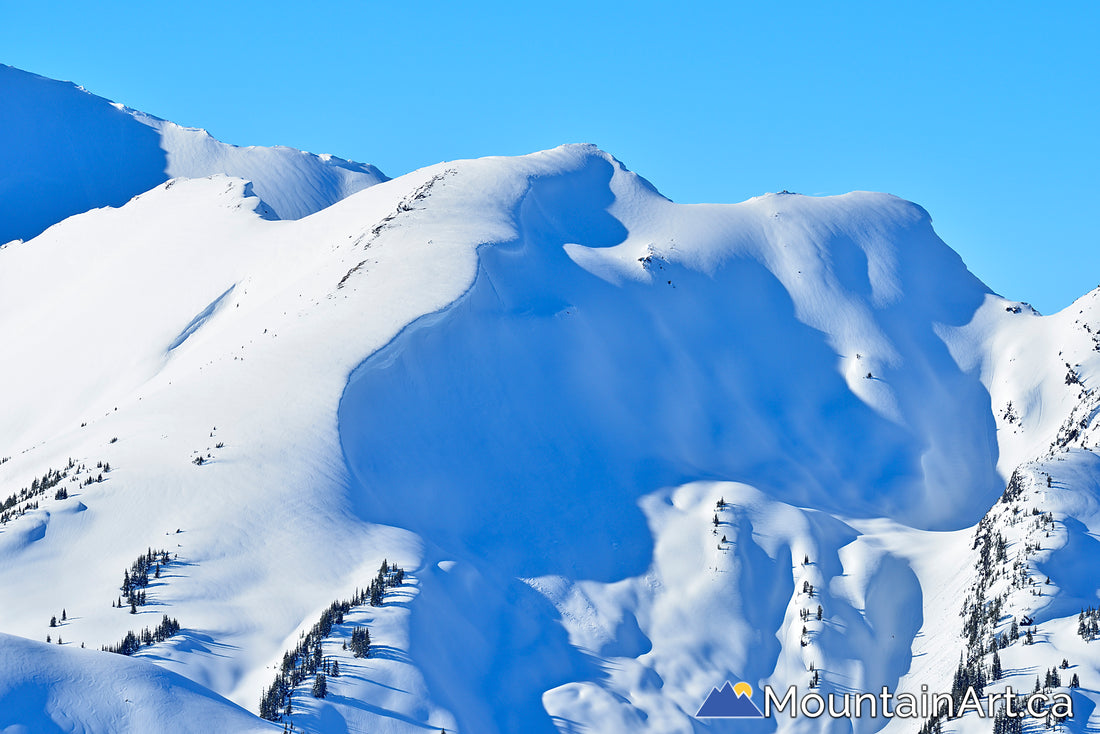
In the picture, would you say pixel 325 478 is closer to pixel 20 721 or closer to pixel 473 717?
pixel 473 717

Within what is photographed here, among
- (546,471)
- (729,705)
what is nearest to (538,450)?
(546,471)

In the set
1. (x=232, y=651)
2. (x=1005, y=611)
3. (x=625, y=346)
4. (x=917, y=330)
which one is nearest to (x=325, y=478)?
(x=232, y=651)

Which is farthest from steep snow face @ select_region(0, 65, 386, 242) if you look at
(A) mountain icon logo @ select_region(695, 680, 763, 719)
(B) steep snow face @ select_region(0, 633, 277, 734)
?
(B) steep snow face @ select_region(0, 633, 277, 734)

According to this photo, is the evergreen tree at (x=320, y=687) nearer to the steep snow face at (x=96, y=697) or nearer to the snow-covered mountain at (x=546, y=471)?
the snow-covered mountain at (x=546, y=471)

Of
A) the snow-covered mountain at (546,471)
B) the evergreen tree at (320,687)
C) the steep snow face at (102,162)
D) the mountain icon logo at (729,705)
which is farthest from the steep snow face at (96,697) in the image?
the steep snow face at (102,162)

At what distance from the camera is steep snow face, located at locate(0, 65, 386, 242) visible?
165500 mm

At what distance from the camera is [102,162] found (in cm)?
17338

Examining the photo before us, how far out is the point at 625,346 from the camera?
8850 centimetres

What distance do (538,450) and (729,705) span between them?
19924 millimetres

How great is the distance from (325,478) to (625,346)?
27316mm

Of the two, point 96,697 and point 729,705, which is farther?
point 729,705

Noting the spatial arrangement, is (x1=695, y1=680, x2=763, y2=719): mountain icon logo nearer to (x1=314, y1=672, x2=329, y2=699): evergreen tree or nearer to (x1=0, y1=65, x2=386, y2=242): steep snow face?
(x1=314, y1=672, x2=329, y2=699): evergreen tree

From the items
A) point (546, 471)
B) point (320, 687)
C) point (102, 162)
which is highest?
point (102, 162)

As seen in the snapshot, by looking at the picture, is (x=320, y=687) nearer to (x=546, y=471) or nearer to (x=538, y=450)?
(x=546, y=471)
